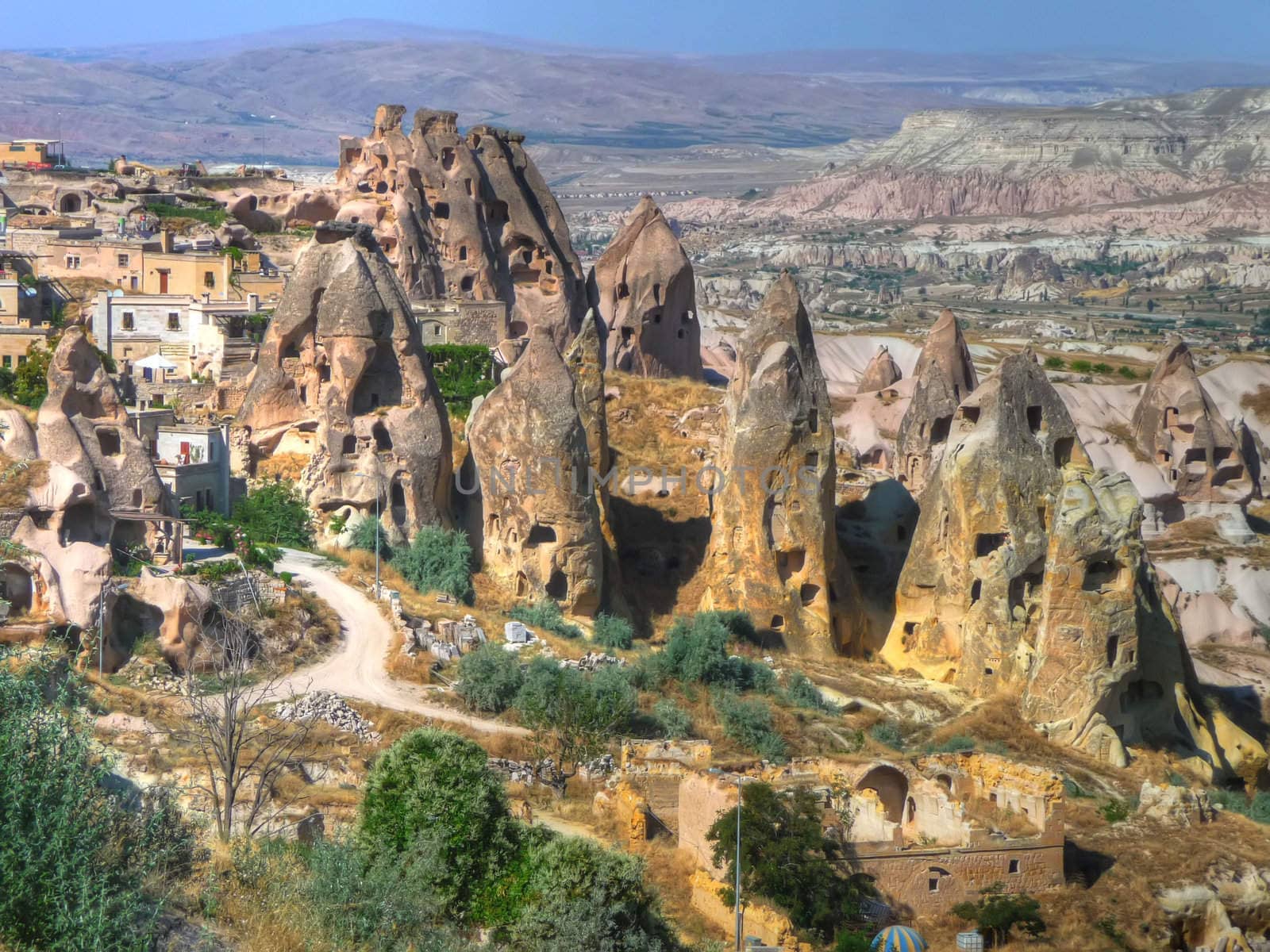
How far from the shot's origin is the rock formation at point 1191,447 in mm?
61375

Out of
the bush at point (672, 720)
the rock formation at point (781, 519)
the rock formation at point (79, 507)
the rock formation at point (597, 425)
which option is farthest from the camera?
the rock formation at point (597, 425)

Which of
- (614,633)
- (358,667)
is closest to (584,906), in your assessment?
(358,667)

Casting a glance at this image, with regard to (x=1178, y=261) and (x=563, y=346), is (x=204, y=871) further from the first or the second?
(x=1178, y=261)

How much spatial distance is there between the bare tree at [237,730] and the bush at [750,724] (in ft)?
21.3

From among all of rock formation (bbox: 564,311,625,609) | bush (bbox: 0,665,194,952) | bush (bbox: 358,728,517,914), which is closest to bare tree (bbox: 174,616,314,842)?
bush (bbox: 358,728,517,914)

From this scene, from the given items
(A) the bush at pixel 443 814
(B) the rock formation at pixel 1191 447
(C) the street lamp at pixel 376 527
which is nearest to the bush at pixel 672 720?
(C) the street lamp at pixel 376 527

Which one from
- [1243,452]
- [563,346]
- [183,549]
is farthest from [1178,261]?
[183,549]

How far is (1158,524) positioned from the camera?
59219 millimetres

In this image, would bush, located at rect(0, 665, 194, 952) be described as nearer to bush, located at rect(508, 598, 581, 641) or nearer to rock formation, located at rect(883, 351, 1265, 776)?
bush, located at rect(508, 598, 581, 641)

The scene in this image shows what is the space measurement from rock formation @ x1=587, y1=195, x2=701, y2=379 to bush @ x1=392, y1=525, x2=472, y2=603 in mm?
16558

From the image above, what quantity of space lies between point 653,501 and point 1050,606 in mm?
10315

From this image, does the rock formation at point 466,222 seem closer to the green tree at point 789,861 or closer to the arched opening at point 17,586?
the arched opening at point 17,586

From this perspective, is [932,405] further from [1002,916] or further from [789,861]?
[789,861]

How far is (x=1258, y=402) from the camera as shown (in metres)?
80.8
